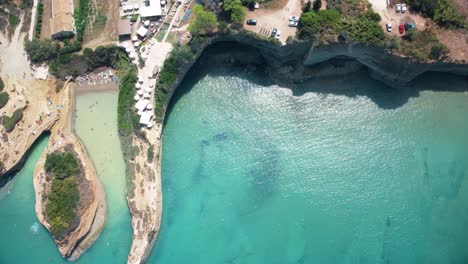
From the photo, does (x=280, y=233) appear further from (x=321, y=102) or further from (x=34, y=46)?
(x=34, y=46)

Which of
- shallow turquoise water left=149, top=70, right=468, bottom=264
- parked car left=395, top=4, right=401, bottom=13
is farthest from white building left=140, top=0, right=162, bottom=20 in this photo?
parked car left=395, top=4, right=401, bottom=13

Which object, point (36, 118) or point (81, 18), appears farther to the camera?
point (36, 118)

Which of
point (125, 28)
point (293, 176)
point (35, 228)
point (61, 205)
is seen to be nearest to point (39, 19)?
point (125, 28)

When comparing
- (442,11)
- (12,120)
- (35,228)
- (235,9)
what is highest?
(235,9)

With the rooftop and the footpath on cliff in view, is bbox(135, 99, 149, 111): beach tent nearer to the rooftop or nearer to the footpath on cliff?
the rooftop

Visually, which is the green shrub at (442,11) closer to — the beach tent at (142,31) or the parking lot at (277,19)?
the parking lot at (277,19)

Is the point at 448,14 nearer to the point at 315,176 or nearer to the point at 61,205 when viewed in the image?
the point at 315,176
